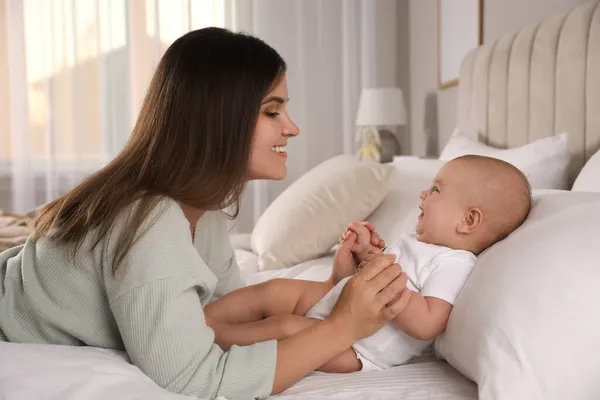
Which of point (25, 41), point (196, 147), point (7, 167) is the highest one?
point (25, 41)

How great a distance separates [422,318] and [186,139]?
511mm

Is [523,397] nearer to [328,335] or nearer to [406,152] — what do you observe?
[328,335]

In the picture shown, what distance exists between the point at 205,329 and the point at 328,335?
204 mm

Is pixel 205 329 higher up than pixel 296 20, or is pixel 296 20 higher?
pixel 296 20

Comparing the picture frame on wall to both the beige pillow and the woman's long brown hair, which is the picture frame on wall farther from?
the woman's long brown hair

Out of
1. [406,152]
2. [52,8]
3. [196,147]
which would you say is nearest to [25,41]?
[52,8]

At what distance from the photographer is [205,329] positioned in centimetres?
107

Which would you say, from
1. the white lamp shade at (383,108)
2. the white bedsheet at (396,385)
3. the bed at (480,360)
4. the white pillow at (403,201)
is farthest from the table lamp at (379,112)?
the white bedsheet at (396,385)

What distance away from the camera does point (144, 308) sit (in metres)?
1.01

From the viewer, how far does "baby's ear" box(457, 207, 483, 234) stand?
1395mm

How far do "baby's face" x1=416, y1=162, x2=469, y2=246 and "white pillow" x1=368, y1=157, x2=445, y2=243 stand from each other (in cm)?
59

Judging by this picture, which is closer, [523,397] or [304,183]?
[523,397]

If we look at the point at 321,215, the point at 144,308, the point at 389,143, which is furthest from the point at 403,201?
the point at 389,143

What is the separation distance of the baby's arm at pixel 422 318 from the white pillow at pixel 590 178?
70 cm
